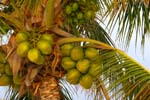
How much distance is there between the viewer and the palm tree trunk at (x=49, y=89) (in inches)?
189

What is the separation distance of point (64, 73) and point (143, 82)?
0.89 meters

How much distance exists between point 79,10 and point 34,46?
0.87 metres

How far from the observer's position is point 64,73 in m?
4.71

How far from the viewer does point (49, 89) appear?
16.0 feet

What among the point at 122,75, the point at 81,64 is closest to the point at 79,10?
the point at 81,64

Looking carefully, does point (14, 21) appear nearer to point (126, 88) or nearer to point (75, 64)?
point (75, 64)

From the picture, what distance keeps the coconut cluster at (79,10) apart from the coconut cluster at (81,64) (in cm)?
59

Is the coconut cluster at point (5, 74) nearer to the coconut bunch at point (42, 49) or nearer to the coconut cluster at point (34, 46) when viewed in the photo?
the coconut bunch at point (42, 49)

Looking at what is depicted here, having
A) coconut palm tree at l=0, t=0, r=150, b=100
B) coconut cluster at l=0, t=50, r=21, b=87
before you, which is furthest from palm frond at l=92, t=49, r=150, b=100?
coconut cluster at l=0, t=50, r=21, b=87

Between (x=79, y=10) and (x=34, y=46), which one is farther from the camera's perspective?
(x=79, y=10)

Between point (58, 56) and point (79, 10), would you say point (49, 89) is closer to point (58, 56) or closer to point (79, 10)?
point (58, 56)

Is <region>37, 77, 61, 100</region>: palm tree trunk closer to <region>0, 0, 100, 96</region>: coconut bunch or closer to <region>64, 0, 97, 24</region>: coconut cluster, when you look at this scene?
<region>0, 0, 100, 96</region>: coconut bunch

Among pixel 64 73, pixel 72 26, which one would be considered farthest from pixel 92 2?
pixel 64 73

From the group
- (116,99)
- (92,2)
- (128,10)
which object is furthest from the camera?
(128,10)
